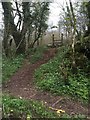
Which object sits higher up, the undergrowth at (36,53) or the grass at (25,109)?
the undergrowth at (36,53)

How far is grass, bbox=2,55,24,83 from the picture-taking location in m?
17.1

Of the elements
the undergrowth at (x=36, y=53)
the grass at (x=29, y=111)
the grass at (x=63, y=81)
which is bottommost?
the grass at (x=29, y=111)

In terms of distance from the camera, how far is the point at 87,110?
11.7m

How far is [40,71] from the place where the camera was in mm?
16828

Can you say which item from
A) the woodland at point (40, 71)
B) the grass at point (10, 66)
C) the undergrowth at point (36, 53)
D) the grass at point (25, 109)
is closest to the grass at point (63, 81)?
the woodland at point (40, 71)

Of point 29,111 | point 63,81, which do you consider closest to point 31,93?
point 63,81

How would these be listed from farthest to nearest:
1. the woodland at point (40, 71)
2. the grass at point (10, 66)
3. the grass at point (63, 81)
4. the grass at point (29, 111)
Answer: the grass at point (10, 66) < the grass at point (63, 81) < the woodland at point (40, 71) < the grass at point (29, 111)

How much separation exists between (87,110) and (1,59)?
35.8 feet

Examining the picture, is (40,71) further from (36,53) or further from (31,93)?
(36,53)

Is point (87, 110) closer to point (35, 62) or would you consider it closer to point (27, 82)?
point (27, 82)

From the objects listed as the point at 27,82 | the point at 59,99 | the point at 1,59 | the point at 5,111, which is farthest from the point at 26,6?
the point at 5,111

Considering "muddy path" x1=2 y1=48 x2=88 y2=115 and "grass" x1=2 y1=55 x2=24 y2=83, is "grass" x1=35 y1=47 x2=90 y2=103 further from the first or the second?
"grass" x1=2 y1=55 x2=24 y2=83

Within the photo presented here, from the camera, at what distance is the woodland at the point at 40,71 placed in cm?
1085

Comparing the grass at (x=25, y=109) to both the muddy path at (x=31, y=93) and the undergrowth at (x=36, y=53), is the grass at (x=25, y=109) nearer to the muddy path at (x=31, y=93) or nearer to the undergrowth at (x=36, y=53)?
the muddy path at (x=31, y=93)
